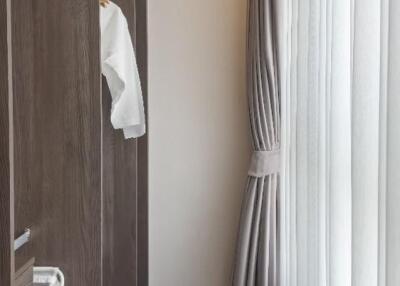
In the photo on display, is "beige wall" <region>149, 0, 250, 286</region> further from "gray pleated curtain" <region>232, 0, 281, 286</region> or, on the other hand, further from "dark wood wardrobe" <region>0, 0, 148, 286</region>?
"dark wood wardrobe" <region>0, 0, 148, 286</region>

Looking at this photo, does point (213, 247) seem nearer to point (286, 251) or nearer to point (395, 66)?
point (286, 251)

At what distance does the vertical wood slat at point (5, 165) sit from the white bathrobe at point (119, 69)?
3.38 ft

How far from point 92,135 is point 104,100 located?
2.10ft

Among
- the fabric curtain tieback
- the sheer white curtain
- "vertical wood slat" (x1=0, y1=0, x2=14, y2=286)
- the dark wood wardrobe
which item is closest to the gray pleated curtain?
the fabric curtain tieback

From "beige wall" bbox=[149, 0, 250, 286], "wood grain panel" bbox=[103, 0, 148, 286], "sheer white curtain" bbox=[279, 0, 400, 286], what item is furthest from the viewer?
"beige wall" bbox=[149, 0, 250, 286]

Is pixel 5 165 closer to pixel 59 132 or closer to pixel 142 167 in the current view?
pixel 59 132

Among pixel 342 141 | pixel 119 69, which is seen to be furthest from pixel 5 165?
pixel 119 69

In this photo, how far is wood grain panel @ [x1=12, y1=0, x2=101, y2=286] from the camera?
1.23 meters

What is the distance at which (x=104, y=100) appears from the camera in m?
1.87

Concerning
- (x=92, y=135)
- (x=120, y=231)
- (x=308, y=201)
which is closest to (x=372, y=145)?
(x=308, y=201)

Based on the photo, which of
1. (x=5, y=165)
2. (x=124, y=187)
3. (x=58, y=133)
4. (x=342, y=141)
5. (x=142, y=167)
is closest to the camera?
(x=5, y=165)

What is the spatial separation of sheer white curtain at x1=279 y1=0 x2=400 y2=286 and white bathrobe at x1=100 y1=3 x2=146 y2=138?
2.20 ft

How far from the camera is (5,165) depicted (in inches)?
26.9

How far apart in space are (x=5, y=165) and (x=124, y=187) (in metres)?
1.31
